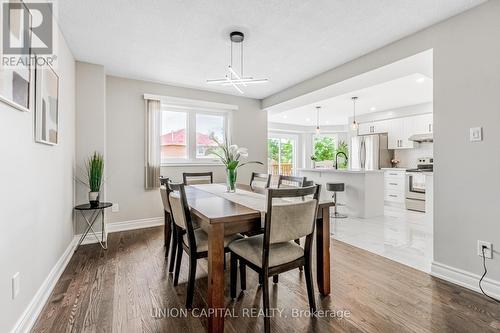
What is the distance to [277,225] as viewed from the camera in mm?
1602

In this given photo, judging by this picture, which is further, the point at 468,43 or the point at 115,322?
the point at 468,43

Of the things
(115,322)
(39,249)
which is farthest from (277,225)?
(39,249)

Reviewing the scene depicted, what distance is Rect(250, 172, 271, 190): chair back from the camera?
3.24 meters

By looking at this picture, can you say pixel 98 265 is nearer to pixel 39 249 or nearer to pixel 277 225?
pixel 39 249

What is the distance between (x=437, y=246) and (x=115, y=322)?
284 centimetres

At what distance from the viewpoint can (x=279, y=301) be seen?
6.40 ft

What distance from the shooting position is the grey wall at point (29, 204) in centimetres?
138

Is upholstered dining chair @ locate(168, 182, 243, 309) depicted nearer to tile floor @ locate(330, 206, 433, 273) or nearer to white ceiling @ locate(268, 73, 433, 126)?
tile floor @ locate(330, 206, 433, 273)

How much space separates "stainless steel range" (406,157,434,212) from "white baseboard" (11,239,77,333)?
20.6 ft

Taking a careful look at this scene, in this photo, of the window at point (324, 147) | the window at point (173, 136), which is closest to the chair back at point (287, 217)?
the window at point (173, 136)

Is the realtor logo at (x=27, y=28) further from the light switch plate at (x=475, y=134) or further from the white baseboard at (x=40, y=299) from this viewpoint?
the light switch plate at (x=475, y=134)

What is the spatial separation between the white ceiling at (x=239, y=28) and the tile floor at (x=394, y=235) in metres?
2.42

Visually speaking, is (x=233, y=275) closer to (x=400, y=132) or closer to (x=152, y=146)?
(x=152, y=146)

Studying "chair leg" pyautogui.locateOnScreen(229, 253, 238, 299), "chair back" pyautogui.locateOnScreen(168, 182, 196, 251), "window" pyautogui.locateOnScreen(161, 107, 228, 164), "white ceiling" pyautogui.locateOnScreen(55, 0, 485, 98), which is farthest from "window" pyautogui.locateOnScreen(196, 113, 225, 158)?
"chair leg" pyautogui.locateOnScreen(229, 253, 238, 299)
